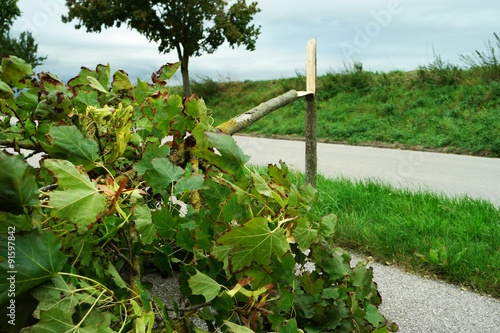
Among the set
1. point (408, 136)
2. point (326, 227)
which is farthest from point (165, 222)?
point (408, 136)

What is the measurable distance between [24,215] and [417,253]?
2.40m

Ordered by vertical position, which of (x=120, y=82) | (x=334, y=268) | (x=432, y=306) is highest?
(x=120, y=82)

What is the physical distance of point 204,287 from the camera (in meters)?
0.94

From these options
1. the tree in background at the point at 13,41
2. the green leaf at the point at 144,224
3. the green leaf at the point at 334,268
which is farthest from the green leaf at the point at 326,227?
the tree in background at the point at 13,41

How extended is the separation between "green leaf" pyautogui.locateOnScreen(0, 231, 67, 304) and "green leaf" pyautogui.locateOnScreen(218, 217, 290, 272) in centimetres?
30

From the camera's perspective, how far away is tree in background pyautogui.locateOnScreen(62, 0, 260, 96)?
55.6 ft

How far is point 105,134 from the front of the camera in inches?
48.9

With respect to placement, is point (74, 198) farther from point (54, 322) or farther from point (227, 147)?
point (227, 147)

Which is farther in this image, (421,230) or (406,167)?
(406,167)

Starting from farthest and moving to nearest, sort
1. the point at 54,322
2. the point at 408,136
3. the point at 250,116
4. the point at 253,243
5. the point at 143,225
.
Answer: the point at 408,136 < the point at 250,116 < the point at 143,225 < the point at 253,243 < the point at 54,322

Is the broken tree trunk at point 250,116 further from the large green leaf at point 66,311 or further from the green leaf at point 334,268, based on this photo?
the large green leaf at point 66,311

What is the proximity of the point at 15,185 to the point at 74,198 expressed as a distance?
0.09 meters

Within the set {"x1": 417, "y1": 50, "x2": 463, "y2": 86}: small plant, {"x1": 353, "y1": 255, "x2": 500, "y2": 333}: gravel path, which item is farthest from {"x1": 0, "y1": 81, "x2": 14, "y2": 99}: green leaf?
{"x1": 417, "y1": 50, "x2": 463, "y2": 86}: small plant

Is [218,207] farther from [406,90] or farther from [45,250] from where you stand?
[406,90]
